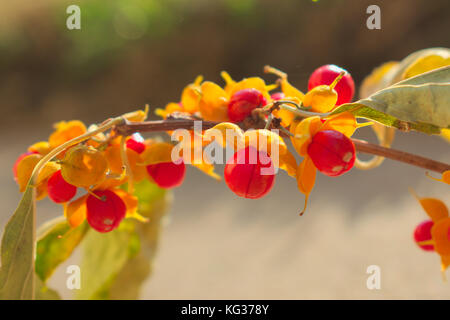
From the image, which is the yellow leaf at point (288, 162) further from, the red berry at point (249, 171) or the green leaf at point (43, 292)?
the green leaf at point (43, 292)

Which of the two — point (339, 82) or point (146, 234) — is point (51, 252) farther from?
point (339, 82)

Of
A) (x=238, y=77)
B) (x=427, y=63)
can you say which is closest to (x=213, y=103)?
(x=427, y=63)

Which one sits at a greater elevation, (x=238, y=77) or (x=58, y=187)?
(x=238, y=77)

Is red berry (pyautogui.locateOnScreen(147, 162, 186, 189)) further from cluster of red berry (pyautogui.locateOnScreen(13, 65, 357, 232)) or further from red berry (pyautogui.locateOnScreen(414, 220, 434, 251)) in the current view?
red berry (pyautogui.locateOnScreen(414, 220, 434, 251))

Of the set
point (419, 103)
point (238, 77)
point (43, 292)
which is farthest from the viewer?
point (238, 77)

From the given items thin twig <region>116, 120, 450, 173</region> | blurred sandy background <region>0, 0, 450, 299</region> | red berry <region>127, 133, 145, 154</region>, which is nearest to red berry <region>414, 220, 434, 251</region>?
thin twig <region>116, 120, 450, 173</region>

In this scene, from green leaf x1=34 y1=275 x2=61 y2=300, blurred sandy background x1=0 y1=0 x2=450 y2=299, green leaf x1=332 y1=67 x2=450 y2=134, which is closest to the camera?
green leaf x1=332 y1=67 x2=450 y2=134

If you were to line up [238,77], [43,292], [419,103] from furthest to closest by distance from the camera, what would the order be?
[238,77], [43,292], [419,103]
